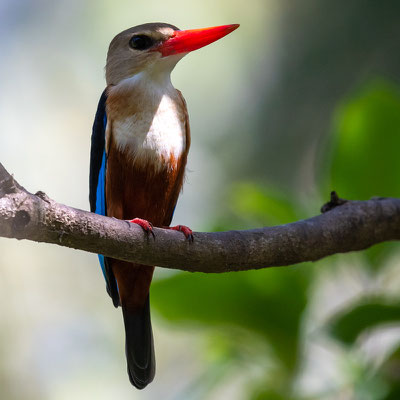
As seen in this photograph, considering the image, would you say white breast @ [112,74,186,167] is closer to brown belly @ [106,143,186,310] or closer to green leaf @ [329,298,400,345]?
brown belly @ [106,143,186,310]

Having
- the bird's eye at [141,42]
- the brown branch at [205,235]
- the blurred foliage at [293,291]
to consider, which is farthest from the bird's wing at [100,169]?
the brown branch at [205,235]

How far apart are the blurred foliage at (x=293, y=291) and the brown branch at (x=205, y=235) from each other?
0.28 feet

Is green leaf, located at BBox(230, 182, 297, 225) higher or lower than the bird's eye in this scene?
lower

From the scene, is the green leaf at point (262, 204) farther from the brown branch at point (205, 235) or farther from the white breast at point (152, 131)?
the white breast at point (152, 131)

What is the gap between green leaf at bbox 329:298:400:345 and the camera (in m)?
2.29

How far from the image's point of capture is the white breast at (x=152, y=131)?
10.2 feet

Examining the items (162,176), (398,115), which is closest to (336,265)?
(398,115)

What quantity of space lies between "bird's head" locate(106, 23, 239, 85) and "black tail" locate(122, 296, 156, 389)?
4.15 feet

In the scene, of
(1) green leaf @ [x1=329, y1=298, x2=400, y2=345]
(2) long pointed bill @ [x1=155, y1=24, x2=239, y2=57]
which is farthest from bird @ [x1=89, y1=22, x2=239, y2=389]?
(1) green leaf @ [x1=329, y1=298, x2=400, y2=345]

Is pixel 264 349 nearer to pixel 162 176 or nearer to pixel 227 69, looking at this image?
pixel 162 176

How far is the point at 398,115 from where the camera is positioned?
2895 millimetres

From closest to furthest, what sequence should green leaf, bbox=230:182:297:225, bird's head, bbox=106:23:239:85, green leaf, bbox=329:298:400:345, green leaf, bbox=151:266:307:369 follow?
green leaf, bbox=329:298:400:345, green leaf, bbox=151:266:307:369, green leaf, bbox=230:182:297:225, bird's head, bbox=106:23:239:85

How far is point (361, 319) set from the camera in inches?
90.6

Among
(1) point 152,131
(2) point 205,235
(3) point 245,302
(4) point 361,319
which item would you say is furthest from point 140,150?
(4) point 361,319
